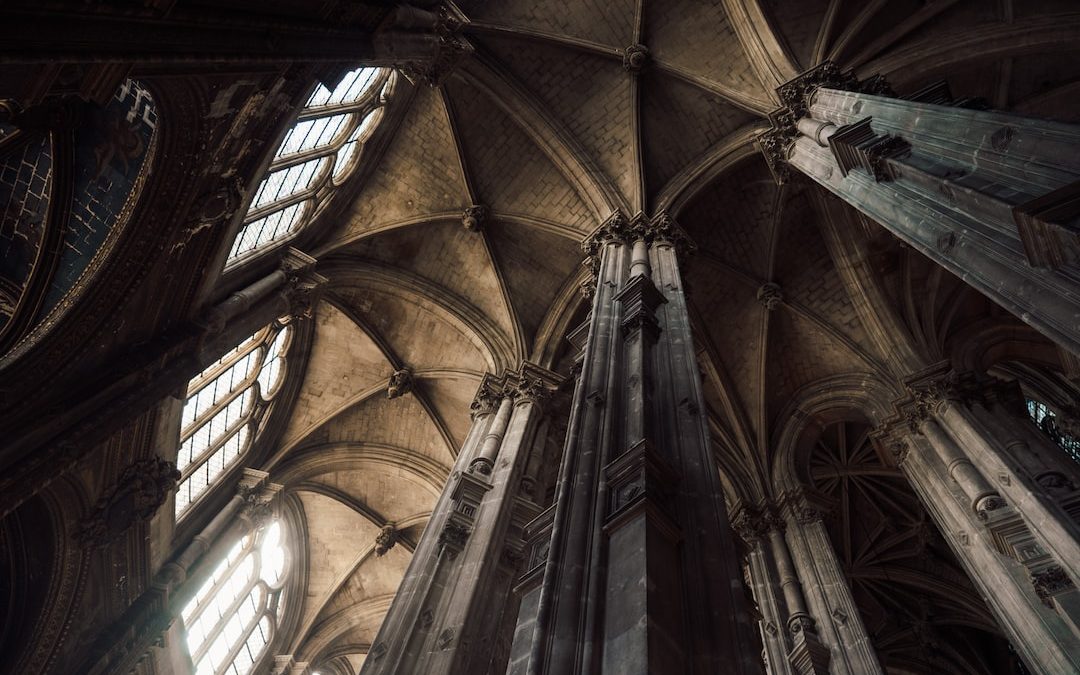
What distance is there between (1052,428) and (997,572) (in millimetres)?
8458

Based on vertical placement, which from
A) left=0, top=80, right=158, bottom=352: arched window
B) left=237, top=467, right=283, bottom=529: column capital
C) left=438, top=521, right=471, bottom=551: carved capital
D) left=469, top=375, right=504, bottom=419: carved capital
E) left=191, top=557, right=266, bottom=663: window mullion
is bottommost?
left=438, top=521, right=471, bottom=551: carved capital

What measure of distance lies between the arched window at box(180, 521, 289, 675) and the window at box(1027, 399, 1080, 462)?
16.5 metres

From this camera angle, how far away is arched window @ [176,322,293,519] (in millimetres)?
12352

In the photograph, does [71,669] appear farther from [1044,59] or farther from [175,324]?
[1044,59]

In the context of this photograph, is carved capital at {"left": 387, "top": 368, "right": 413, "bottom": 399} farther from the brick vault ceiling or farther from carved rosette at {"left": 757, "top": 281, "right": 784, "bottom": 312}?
carved rosette at {"left": 757, "top": 281, "right": 784, "bottom": 312}

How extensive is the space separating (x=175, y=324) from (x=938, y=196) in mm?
8633

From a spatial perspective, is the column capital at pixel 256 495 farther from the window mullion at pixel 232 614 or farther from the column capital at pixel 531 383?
the column capital at pixel 531 383

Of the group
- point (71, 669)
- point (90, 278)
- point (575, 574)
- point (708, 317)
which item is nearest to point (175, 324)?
point (90, 278)

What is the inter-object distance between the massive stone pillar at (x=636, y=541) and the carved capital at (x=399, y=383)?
9.11 meters

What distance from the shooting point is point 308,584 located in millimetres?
17938

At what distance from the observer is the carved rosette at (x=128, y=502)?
9.14 m

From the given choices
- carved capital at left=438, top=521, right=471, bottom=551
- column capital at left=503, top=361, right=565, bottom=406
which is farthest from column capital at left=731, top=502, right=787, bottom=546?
carved capital at left=438, top=521, right=471, bottom=551

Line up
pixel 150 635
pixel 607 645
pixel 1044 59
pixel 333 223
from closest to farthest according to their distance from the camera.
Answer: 1. pixel 607 645
2. pixel 150 635
3. pixel 1044 59
4. pixel 333 223

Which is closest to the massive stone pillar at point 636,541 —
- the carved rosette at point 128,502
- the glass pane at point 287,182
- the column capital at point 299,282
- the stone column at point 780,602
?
the stone column at point 780,602
